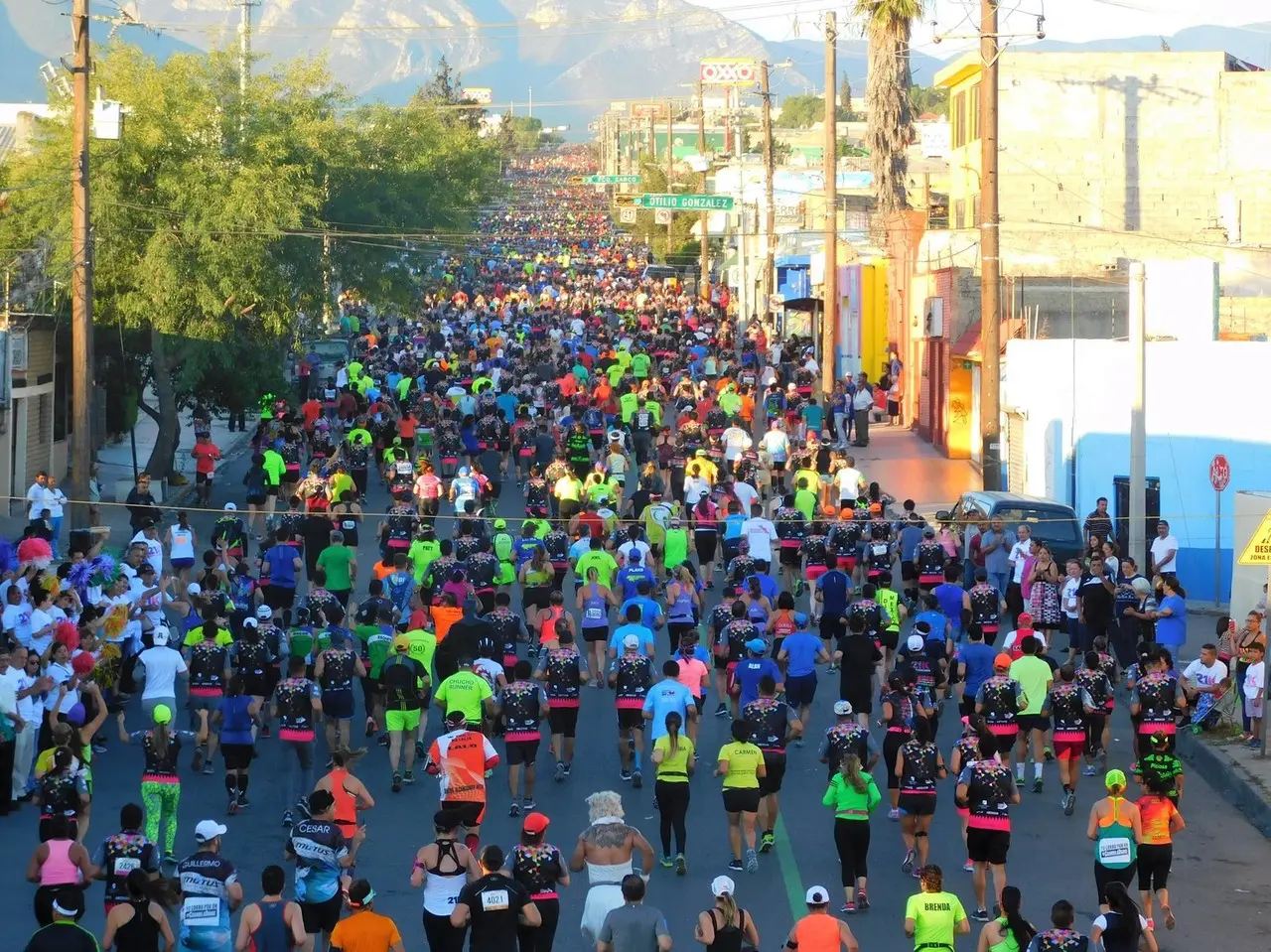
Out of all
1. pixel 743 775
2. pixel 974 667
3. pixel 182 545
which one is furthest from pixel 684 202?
pixel 743 775

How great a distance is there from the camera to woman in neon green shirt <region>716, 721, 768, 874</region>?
13.6 m

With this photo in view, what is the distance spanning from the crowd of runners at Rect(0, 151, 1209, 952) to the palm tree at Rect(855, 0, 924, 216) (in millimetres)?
14707

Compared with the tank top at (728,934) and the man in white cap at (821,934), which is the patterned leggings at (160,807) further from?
the man in white cap at (821,934)

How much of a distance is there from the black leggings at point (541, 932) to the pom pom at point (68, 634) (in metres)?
6.93

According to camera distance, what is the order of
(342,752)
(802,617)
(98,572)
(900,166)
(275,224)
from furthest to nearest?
(900,166), (275,224), (98,572), (802,617), (342,752)

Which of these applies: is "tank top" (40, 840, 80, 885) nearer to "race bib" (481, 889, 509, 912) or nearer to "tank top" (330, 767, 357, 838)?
"tank top" (330, 767, 357, 838)

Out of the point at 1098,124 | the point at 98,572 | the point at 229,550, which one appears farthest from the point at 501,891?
the point at 1098,124

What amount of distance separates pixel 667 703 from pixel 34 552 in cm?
939

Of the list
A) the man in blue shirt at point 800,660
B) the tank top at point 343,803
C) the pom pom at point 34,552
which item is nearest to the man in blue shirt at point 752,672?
the man in blue shirt at point 800,660

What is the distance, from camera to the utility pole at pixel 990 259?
28.8m

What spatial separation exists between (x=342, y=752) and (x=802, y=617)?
598 cm

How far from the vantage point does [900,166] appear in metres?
43.2

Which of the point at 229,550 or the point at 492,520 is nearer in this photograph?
the point at 229,550

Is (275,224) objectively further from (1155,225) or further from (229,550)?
(1155,225)
